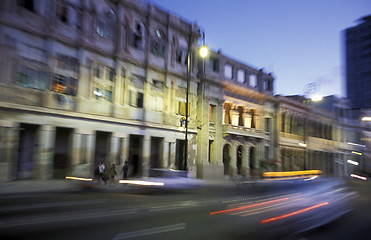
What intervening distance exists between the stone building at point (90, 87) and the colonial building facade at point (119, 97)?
67 millimetres

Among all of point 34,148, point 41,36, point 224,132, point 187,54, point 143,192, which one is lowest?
point 143,192

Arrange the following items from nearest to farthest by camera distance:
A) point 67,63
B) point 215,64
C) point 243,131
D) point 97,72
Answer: point 67,63
point 97,72
point 215,64
point 243,131

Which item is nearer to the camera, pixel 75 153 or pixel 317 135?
pixel 75 153

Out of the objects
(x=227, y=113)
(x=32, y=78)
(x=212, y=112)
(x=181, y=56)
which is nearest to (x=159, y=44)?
(x=181, y=56)

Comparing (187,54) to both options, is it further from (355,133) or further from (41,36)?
(355,133)

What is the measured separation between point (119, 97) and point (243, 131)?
1465 cm

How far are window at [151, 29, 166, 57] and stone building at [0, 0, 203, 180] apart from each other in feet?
0.28

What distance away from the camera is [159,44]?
25.1 metres

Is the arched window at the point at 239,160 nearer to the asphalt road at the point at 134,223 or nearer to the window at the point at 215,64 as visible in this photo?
the window at the point at 215,64

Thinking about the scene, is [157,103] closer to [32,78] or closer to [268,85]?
[32,78]

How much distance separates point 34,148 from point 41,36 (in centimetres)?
695

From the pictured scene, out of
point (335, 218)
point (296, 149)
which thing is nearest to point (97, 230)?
point (335, 218)

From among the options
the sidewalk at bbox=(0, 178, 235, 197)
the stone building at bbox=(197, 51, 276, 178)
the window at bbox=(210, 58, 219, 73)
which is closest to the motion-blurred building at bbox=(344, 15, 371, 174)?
the stone building at bbox=(197, 51, 276, 178)

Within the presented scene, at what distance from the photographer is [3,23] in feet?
54.9
